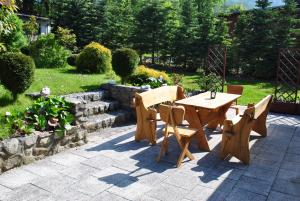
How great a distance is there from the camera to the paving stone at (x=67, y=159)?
16.0 ft

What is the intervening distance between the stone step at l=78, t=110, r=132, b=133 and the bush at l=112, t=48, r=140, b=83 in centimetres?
141

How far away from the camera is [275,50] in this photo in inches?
556

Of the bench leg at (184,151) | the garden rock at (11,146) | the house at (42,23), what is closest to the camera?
the garden rock at (11,146)

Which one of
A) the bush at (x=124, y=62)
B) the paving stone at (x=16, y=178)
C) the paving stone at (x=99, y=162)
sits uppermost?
the bush at (x=124, y=62)

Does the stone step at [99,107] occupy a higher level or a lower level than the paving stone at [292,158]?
higher

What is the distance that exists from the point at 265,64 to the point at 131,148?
10.6 m

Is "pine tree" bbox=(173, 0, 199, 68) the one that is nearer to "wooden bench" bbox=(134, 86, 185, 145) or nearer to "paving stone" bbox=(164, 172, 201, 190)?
"wooden bench" bbox=(134, 86, 185, 145)

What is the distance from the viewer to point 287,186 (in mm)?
4301

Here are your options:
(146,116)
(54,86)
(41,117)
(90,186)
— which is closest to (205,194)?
(90,186)

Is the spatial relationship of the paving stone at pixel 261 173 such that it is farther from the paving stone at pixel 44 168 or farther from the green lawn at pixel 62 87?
the green lawn at pixel 62 87

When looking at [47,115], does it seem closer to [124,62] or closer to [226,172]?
[226,172]

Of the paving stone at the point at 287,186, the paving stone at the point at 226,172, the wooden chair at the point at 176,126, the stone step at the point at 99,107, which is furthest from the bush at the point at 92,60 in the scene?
the paving stone at the point at 287,186

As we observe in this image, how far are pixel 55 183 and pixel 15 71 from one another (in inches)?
98.4

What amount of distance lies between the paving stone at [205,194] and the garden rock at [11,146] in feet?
8.11
